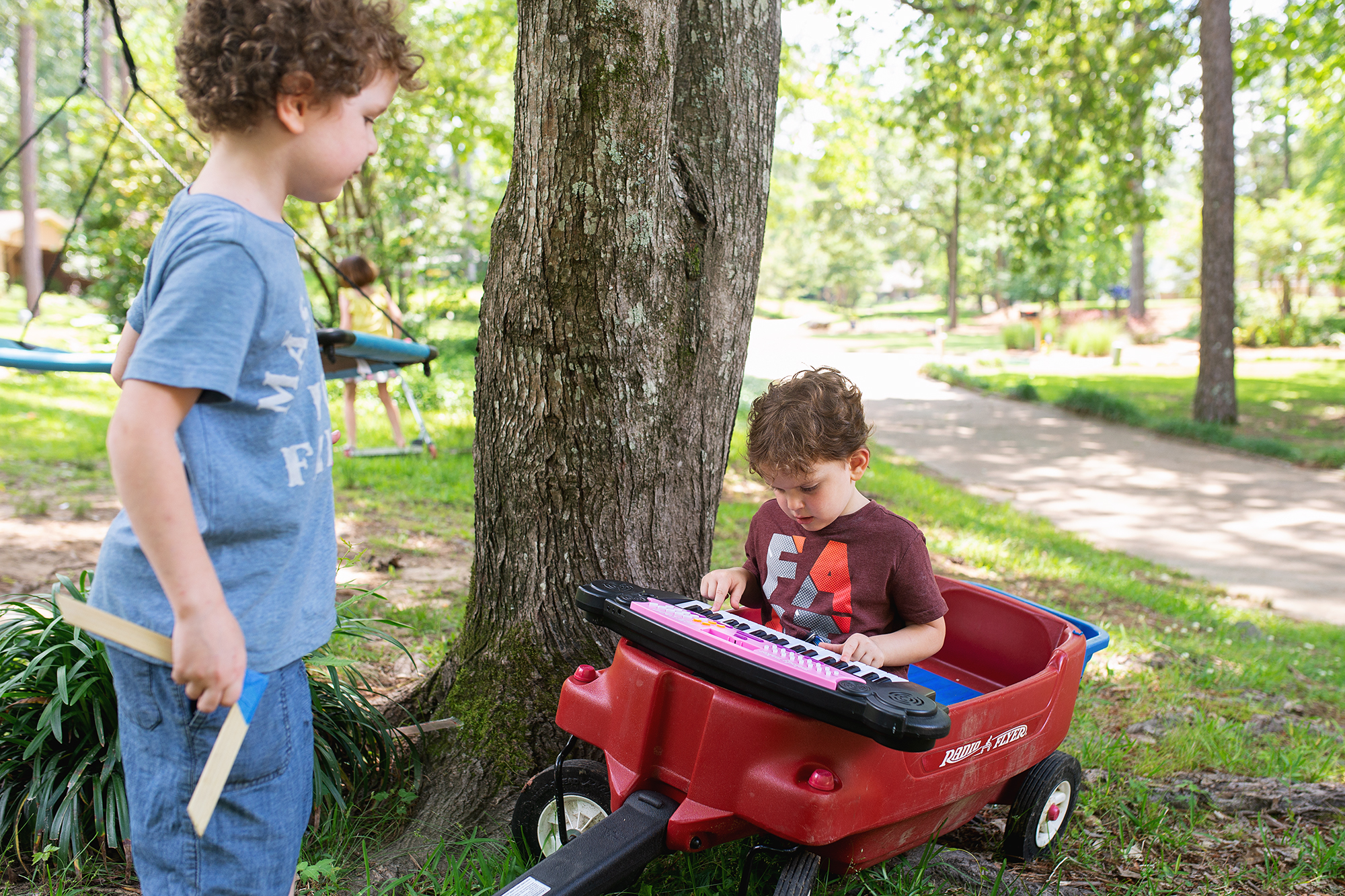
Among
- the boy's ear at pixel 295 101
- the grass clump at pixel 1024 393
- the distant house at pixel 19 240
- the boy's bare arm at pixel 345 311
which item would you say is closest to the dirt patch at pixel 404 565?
the boy's ear at pixel 295 101

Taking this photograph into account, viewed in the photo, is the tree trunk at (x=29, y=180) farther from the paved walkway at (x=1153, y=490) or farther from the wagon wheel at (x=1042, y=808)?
the wagon wheel at (x=1042, y=808)

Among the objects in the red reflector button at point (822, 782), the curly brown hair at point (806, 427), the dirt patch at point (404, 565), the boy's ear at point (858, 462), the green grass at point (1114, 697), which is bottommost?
the green grass at point (1114, 697)

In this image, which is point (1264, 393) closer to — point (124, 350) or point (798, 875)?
point (798, 875)

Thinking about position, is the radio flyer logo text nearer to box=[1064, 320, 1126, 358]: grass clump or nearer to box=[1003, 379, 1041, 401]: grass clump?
box=[1003, 379, 1041, 401]: grass clump

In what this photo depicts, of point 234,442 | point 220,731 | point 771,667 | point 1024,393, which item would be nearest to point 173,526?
point 234,442

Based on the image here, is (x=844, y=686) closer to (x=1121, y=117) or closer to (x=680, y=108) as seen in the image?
(x=680, y=108)

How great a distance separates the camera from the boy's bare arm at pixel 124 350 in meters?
1.48

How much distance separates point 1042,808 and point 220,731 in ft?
6.43

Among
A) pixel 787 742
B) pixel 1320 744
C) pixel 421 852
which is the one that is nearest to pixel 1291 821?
pixel 1320 744

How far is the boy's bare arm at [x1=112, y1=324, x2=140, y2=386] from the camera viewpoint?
1477 mm

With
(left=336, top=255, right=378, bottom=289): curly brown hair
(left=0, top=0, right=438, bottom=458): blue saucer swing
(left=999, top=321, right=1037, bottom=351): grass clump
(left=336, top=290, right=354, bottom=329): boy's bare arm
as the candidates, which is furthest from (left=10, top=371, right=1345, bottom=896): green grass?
(left=999, top=321, right=1037, bottom=351): grass clump

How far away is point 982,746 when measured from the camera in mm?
2039

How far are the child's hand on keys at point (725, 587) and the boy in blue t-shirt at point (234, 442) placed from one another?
43.9 inches

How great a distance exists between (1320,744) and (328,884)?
10.7 ft
